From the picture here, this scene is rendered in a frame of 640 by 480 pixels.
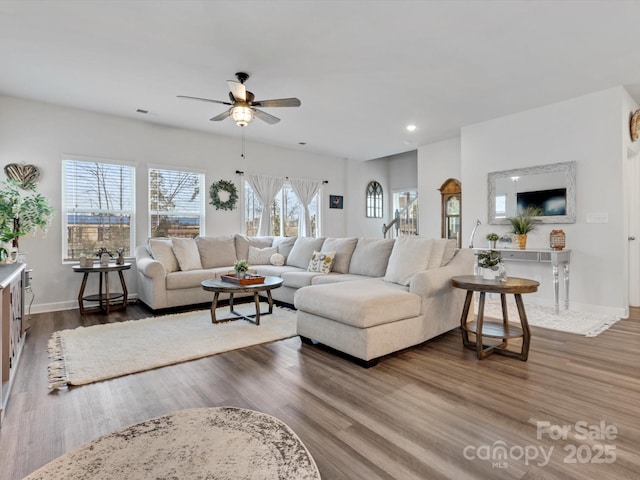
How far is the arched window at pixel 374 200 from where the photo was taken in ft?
29.1

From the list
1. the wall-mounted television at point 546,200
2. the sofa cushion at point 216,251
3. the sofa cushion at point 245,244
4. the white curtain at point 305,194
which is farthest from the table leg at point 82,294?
the wall-mounted television at point 546,200

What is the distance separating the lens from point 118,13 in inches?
107

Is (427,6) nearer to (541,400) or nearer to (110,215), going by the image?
(541,400)

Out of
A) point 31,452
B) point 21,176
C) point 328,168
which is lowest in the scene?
point 31,452

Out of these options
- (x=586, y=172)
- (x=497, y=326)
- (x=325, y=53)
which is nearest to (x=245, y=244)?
(x=325, y=53)

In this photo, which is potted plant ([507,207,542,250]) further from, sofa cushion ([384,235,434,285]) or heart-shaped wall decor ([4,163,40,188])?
heart-shaped wall decor ([4,163,40,188])

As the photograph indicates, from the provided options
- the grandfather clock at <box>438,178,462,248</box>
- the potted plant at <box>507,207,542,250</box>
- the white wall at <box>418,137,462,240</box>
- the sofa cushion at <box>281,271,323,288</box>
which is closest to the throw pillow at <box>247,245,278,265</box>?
the sofa cushion at <box>281,271,323,288</box>

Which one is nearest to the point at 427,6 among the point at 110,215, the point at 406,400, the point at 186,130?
the point at 406,400

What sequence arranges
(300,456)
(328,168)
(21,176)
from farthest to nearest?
(328,168), (21,176), (300,456)

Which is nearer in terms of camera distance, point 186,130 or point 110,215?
point 110,215

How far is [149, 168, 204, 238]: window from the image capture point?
18.7 ft

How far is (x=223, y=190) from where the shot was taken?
6.40 metres

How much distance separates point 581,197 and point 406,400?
4.09 m

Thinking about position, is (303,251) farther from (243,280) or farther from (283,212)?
(283,212)
